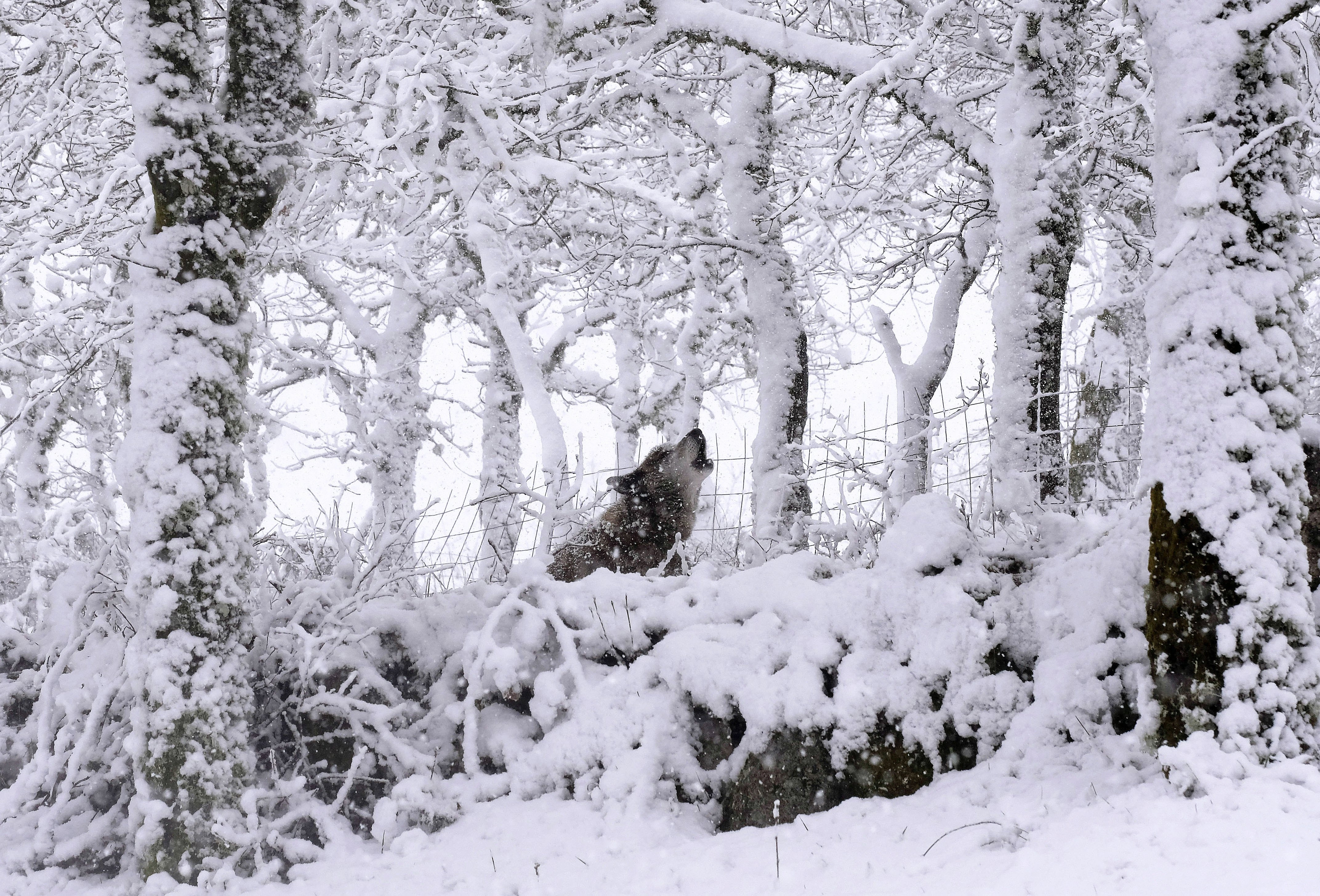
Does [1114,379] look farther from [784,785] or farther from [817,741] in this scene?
[784,785]

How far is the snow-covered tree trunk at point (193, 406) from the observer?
3238mm

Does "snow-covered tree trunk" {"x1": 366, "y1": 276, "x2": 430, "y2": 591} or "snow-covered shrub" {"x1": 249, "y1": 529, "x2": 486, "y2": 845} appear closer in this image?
"snow-covered shrub" {"x1": 249, "y1": 529, "x2": 486, "y2": 845}

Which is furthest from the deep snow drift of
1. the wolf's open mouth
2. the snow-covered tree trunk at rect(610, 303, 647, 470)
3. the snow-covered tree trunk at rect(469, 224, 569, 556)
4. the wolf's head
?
the snow-covered tree trunk at rect(610, 303, 647, 470)

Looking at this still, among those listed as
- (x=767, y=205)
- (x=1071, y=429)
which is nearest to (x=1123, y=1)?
(x=1071, y=429)

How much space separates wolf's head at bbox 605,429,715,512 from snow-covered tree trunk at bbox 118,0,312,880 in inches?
101

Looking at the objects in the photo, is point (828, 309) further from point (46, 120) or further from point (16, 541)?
point (16, 541)

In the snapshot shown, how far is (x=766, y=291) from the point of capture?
6.53 m

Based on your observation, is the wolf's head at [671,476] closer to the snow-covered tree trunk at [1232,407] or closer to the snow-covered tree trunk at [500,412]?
the snow-covered tree trunk at [1232,407]

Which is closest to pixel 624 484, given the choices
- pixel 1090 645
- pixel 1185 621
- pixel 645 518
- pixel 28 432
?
pixel 645 518

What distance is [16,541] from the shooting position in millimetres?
11406

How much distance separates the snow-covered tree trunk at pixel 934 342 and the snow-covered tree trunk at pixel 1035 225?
898mm

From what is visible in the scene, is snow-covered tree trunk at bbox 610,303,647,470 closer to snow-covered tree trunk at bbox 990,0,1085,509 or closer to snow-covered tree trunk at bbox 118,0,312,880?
snow-covered tree trunk at bbox 990,0,1085,509

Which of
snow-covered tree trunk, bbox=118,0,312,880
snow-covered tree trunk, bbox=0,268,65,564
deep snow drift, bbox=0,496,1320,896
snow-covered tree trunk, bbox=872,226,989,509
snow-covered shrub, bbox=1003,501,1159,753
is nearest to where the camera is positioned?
deep snow drift, bbox=0,496,1320,896

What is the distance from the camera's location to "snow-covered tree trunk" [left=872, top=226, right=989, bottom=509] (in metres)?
6.42
